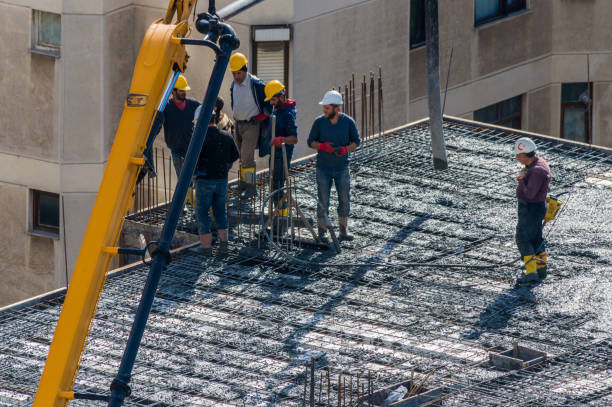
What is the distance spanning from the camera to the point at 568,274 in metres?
19.8

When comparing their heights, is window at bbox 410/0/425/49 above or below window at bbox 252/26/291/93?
above

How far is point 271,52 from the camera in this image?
29.6 metres

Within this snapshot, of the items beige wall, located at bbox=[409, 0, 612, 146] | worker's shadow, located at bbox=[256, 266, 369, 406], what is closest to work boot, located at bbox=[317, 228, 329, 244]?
worker's shadow, located at bbox=[256, 266, 369, 406]

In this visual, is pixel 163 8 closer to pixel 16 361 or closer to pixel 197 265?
pixel 197 265

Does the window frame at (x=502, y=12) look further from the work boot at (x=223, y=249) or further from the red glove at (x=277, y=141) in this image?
the work boot at (x=223, y=249)

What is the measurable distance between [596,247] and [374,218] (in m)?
3.46

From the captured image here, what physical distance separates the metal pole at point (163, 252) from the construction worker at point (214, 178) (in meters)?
6.38

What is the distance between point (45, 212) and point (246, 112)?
11.9 metres

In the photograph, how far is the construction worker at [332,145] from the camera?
66.2ft

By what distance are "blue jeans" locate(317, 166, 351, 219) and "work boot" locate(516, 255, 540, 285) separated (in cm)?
285

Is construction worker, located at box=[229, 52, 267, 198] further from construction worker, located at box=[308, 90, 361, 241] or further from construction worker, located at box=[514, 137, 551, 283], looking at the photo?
construction worker, located at box=[514, 137, 551, 283]

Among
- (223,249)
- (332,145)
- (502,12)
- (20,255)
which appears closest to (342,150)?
(332,145)

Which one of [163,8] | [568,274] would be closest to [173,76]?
[568,274]

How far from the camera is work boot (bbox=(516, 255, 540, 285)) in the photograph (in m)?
19.4
